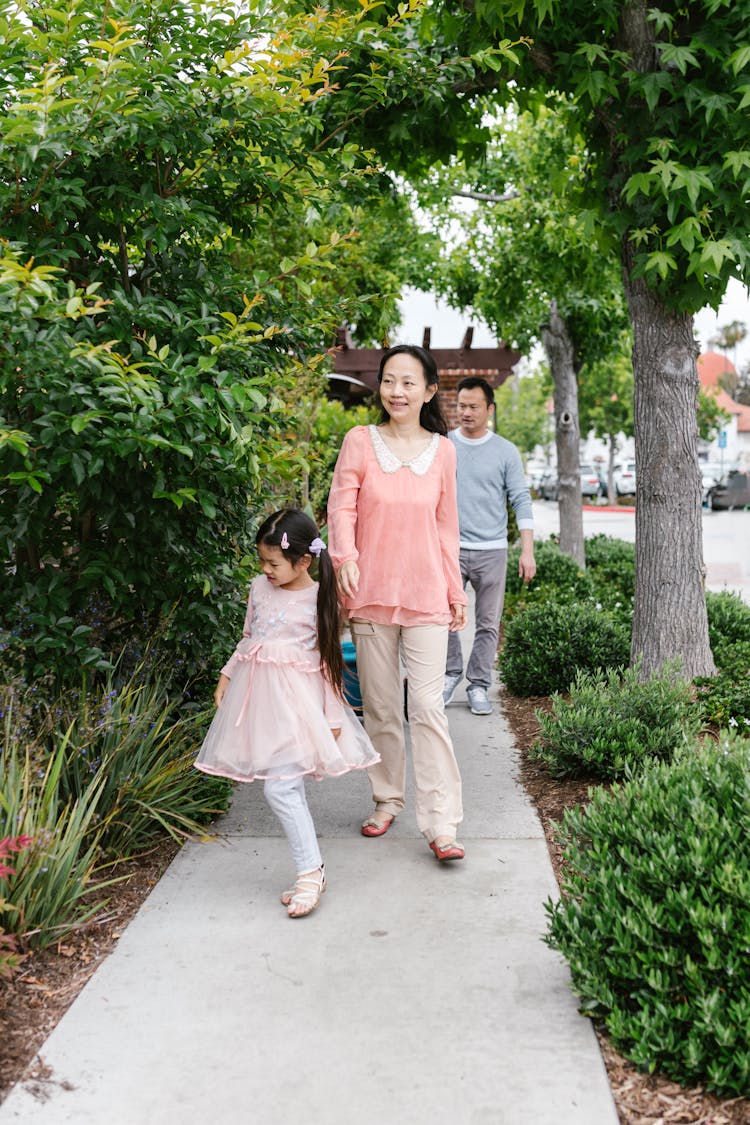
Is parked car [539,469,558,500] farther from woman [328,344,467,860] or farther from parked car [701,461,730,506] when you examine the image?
woman [328,344,467,860]

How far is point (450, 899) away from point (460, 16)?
4.41 m

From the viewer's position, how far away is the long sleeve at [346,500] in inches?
155

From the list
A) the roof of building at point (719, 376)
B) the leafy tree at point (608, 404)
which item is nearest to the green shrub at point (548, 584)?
the leafy tree at point (608, 404)

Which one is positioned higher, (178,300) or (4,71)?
(4,71)

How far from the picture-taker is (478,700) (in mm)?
6266

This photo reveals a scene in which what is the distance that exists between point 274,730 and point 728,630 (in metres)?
4.46

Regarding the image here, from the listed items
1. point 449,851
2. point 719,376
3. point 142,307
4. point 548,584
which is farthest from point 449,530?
point 719,376

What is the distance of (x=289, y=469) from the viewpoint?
4.18 m

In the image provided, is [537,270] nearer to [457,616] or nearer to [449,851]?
[457,616]

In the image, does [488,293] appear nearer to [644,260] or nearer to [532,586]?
[532,586]

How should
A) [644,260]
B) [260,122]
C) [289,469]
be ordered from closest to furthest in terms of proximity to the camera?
[260,122] → [289,469] → [644,260]

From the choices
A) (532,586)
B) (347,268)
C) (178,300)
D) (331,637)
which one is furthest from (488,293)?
(331,637)

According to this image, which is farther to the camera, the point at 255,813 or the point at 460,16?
the point at 460,16

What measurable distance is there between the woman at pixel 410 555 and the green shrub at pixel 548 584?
4.51 metres
